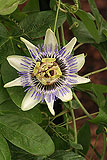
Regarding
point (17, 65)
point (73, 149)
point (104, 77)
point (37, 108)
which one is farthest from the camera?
point (104, 77)

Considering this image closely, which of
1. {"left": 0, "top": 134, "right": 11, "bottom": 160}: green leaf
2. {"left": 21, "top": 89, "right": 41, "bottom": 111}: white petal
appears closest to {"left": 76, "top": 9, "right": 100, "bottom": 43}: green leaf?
{"left": 21, "top": 89, "right": 41, "bottom": 111}: white petal

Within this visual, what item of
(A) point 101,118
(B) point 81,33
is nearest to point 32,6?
(B) point 81,33

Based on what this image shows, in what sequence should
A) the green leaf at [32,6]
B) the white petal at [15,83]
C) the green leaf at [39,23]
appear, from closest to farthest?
the white petal at [15,83] < the green leaf at [39,23] < the green leaf at [32,6]

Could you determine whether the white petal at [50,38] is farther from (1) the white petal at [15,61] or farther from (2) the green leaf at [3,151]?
(2) the green leaf at [3,151]

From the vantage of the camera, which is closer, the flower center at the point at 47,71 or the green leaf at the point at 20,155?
the flower center at the point at 47,71

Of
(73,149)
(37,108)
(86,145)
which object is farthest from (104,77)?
(37,108)

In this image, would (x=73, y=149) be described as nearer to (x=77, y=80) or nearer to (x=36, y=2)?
(x=77, y=80)

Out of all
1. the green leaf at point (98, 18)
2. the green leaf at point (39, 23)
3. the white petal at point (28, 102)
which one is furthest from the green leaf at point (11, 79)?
the green leaf at point (98, 18)
